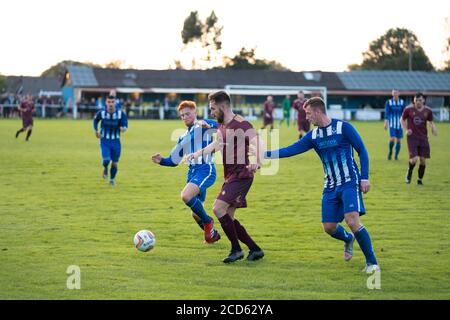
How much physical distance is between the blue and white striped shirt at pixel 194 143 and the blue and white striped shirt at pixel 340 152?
212 cm

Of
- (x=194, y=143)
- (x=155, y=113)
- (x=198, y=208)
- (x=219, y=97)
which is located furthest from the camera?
(x=155, y=113)

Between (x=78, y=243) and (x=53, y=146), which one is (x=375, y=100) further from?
(x=78, y=243)

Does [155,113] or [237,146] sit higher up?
[237,146]

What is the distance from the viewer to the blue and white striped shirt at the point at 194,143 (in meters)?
10.8

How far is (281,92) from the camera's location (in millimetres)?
77625

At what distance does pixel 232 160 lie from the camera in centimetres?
948

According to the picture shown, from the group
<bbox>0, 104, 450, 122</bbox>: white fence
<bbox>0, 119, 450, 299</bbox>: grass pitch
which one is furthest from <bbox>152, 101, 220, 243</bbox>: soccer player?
<bbox>0, 104, 450, 122</bbox>: white fence

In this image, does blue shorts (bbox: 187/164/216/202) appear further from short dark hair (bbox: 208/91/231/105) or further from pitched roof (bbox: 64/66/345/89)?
pitched roof (bbox: 64/66/345/89)

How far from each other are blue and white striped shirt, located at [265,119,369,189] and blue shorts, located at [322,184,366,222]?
2.9 inches

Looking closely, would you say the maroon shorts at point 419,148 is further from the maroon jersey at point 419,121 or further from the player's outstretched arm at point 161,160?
the player's outstretched arm at point 161,160

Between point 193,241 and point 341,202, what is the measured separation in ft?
8.77

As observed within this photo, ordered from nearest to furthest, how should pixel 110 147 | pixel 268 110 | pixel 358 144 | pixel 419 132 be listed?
pixel 358 144
pixel 419 132
pixel 110 147
pixel 268 110

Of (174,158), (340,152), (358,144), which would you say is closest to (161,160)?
(174,158)

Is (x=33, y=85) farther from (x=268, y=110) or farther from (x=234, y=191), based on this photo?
(x=234, y=191)
